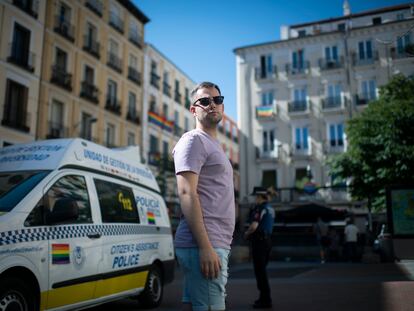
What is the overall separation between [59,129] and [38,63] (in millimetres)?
3857

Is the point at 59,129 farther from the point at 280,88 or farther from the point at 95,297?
the point at 95,297

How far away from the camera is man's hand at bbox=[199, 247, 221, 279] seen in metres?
2.51

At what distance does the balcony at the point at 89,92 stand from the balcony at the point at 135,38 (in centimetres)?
696

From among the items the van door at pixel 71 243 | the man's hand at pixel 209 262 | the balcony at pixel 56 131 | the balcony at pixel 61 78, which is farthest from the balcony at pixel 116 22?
the man's hand at pixel 209 262

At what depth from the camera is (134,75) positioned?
35.5 metres

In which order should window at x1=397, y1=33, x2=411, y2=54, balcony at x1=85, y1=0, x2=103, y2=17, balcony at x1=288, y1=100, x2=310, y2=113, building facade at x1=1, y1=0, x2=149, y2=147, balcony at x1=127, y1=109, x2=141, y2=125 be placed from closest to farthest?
window at x1=397, y1=33, x2=411, y2=54
building facade at x1=1, y1=0, x2=149, y2=147
balcony at x1=85, y1=0, x2=103, y2=17
balcony at x1=127, y1=109, x2=141, y2=125
balcony at x1=288, y1=100, x2=310, y2=113

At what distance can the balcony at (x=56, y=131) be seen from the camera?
25600 mm

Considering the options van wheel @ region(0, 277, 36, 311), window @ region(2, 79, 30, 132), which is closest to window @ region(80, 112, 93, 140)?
window @ region(2, 79, 30, 132)

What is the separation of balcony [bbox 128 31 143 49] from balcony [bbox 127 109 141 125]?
5.40 m

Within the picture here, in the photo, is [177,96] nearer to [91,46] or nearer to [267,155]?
[267,155]

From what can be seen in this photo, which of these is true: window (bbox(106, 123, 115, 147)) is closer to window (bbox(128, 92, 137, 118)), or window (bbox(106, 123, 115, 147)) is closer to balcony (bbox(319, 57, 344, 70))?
window (bbox(128, 92, 137, 118))

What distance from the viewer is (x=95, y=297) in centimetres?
567

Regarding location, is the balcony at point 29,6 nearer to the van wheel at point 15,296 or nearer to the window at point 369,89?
the van wheel at point 15,296

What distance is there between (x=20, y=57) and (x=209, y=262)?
80.0ft
